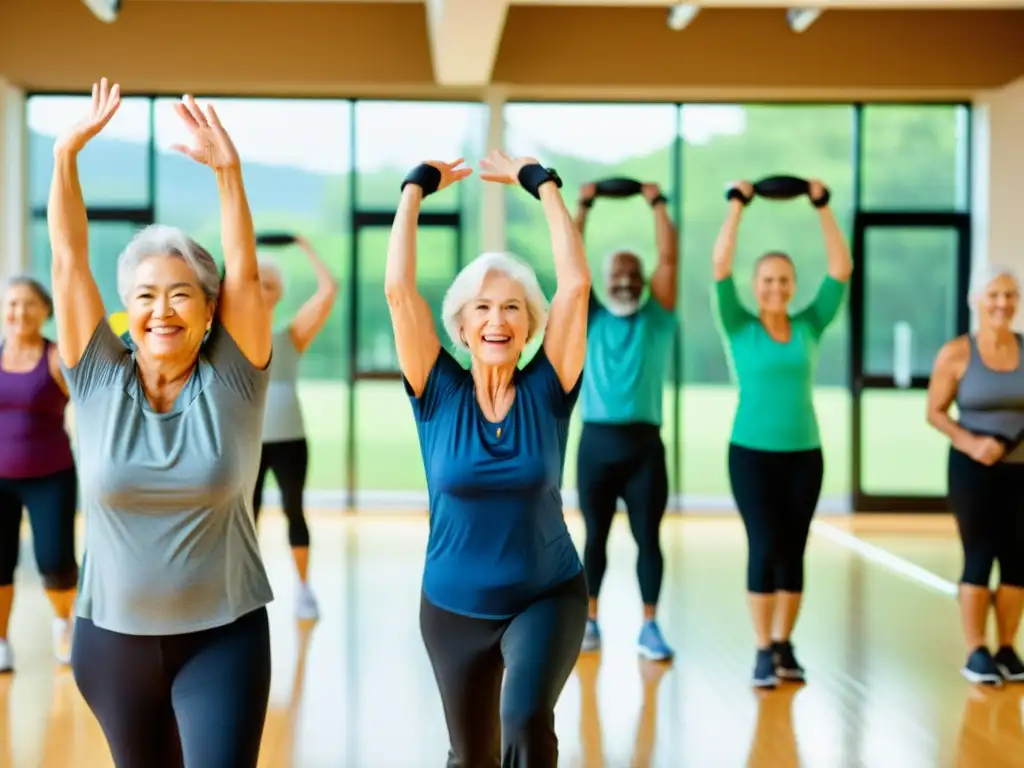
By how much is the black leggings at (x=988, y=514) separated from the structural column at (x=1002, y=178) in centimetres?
465

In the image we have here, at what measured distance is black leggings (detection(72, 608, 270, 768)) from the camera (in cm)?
206

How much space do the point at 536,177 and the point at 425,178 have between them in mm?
250

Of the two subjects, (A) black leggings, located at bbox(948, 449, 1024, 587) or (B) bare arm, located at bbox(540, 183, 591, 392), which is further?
(A) black leggings, located at bbox(948, 449, 1024, 587)

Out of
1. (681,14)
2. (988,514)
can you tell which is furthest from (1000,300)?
(681,14)

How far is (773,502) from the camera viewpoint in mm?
4367

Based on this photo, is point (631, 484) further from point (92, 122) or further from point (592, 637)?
point (92, 122)

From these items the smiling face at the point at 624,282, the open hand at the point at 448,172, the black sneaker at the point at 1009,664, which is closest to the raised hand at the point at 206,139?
the open hand at the point at 448,172

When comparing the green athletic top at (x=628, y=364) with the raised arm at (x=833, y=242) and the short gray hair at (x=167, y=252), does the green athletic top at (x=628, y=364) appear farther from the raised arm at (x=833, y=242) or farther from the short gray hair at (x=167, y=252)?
the short gray hair at (x=167, y=252)

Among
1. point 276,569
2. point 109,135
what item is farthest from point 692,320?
point 109,135

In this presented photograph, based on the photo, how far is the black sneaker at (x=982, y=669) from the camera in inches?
178

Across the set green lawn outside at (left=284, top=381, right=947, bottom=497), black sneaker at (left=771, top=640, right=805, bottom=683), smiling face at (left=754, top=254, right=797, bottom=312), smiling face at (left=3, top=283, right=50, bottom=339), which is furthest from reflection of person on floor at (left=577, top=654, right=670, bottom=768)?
green lawn outside at (left=284, top=381, right=947, bottom=497)

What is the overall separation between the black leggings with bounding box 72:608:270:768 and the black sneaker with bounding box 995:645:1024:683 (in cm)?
343

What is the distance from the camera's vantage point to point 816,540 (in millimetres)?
8047

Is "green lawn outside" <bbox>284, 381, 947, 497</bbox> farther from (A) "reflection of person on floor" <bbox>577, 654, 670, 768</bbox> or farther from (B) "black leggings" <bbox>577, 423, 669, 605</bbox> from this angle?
(A) "reflection of person on floor" <bbox>577, 654, 670, 768</bbox>
